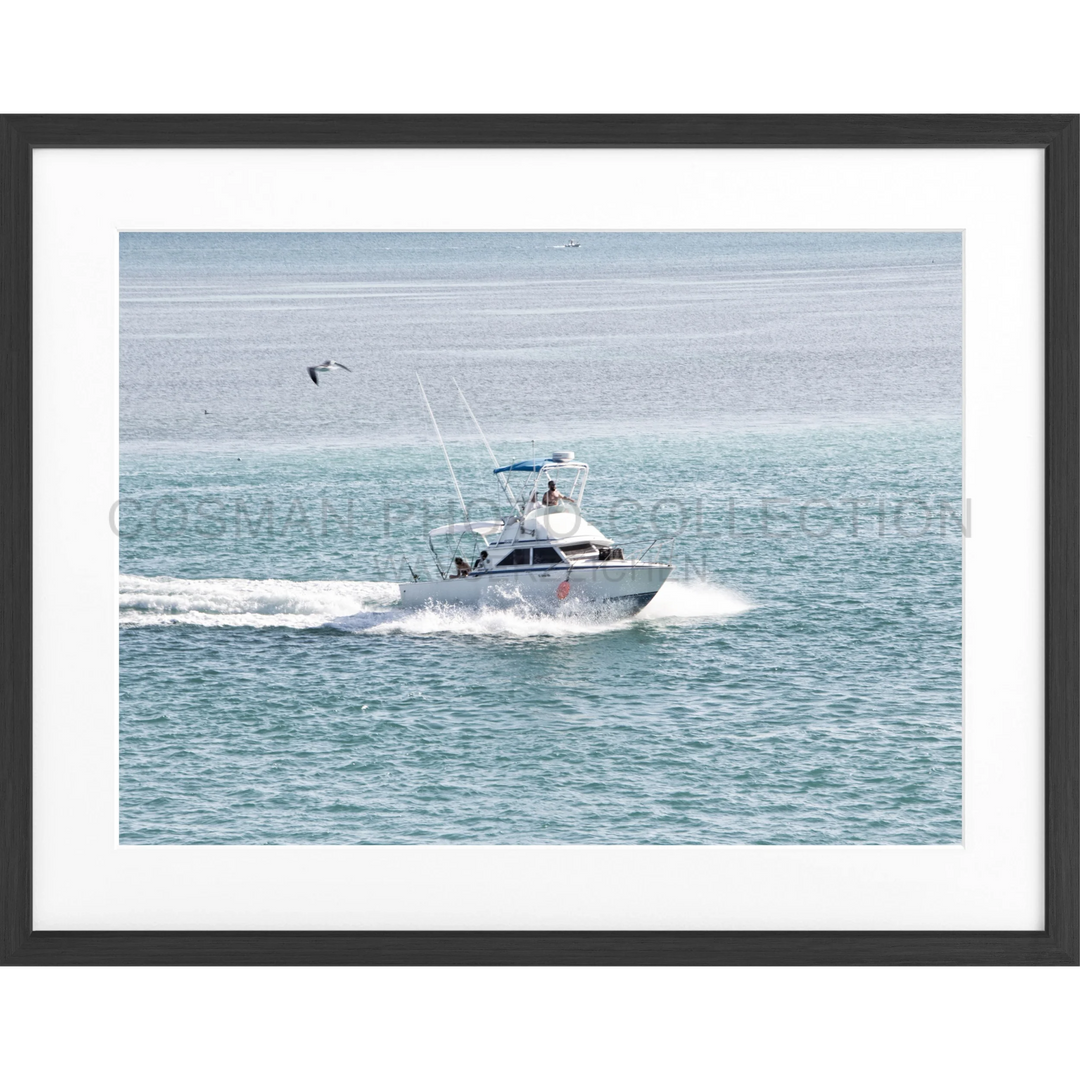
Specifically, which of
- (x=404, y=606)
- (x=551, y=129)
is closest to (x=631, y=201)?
(x=551, y=129)

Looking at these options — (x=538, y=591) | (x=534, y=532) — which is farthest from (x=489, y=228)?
(x=538, y=591)

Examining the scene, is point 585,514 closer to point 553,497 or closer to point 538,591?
point 553,497

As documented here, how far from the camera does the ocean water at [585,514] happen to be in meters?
8.74

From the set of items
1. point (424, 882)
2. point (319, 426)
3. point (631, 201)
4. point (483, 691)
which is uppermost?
point (631, 201)

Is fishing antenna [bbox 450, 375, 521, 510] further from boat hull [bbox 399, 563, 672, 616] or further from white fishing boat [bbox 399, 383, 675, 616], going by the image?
boat hull [bbox 399, 563, 672, 616]

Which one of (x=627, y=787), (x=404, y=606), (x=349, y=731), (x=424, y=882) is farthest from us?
(x=404, y=606)

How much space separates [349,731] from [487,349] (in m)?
3.89

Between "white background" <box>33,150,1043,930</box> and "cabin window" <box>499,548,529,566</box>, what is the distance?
6.15 m

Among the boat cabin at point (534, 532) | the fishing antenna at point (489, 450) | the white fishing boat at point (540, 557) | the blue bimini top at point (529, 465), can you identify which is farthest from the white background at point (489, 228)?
the boat cabin at point (534, 532)

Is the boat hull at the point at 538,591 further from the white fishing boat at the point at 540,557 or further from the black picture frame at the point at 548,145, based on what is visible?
the black picture frame at the point at 548,145

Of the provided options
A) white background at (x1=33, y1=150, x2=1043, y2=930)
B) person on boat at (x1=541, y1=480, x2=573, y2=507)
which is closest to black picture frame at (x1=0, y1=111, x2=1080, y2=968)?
white background at (x1=33, y1=150, x2=1043, y2=930)

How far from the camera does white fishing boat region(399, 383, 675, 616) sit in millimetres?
11797
